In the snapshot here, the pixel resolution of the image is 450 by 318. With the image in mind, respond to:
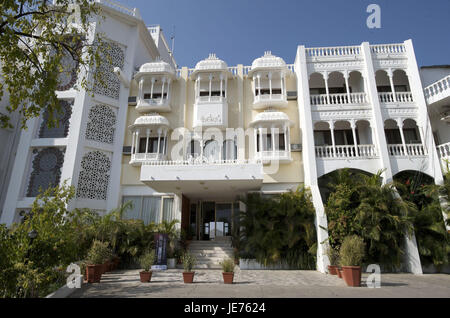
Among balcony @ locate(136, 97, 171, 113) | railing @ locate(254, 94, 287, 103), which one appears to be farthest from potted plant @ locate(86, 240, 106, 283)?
railing @ locate(254, 94, 287, 103)

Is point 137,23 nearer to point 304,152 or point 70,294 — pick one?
point 304,152

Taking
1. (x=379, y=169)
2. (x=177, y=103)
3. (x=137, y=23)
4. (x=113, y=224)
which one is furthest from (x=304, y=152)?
(x=137, y=23)

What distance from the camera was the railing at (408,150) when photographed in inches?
502

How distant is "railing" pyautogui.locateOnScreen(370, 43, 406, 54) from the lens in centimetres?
1431

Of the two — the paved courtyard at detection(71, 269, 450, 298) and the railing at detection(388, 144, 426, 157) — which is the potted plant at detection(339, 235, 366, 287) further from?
the railing at detection(388, 144, 426, 157)

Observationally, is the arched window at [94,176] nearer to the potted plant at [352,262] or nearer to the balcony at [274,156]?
the balcony at [274,156]

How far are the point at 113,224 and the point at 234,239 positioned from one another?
5.38 m

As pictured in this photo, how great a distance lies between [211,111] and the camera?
1512 centimetres

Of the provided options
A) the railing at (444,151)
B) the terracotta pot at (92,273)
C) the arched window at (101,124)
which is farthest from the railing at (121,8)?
the railing at (444,151)

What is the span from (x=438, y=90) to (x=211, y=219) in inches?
524

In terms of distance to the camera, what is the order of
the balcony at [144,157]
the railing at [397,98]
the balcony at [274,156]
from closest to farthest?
the railing at [397,98] < the balcony at [274,156] < the balcony at [144,157]

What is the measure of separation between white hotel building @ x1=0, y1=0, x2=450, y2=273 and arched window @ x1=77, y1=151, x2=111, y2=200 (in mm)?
50

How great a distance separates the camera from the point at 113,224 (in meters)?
11.0

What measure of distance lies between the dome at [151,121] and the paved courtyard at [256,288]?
323 inches
